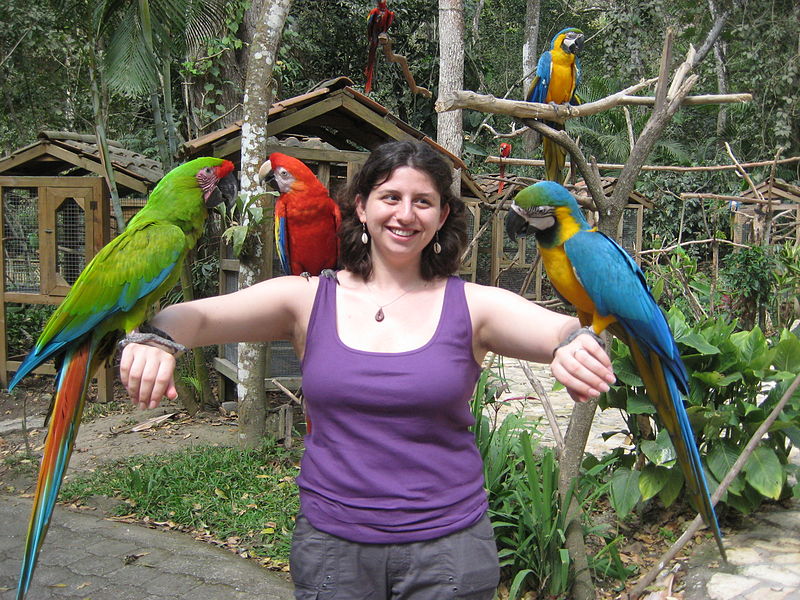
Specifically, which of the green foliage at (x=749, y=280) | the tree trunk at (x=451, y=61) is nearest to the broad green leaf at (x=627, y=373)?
the tree trunk at (x=451, y=61)

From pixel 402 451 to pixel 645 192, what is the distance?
472 inches

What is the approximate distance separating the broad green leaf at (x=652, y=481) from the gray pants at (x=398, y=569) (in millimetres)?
1778

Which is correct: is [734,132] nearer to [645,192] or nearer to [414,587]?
[645,192]

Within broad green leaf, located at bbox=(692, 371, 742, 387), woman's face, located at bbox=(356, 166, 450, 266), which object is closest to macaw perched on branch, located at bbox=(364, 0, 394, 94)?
broad green leaf, located at bbox=(692, 371, 742, 387)

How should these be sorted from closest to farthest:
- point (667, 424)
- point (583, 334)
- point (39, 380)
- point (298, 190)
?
point (583, 334)
point (667, 424)
point (298, 190)
point (39, 380)

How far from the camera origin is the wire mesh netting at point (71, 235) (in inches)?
205

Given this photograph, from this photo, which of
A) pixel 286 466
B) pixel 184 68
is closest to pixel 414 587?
pixel 286 466

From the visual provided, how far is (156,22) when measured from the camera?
4109 millimetres

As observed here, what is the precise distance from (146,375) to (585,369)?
71 centimetres

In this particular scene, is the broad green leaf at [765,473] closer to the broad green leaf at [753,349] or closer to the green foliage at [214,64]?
the broad green leaf at [753,349]

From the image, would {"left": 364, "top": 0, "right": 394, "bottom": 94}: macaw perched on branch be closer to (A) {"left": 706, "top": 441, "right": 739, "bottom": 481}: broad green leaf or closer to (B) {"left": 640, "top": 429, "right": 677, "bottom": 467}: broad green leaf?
(B) {"left": 640, "top": 429, "right": 677, "bottom": 467}: broad green leaf

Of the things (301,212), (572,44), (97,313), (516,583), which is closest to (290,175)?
(301,212)

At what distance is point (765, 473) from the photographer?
2.69 metres

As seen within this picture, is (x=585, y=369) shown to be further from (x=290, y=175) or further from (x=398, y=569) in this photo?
(x=290, y=175)
